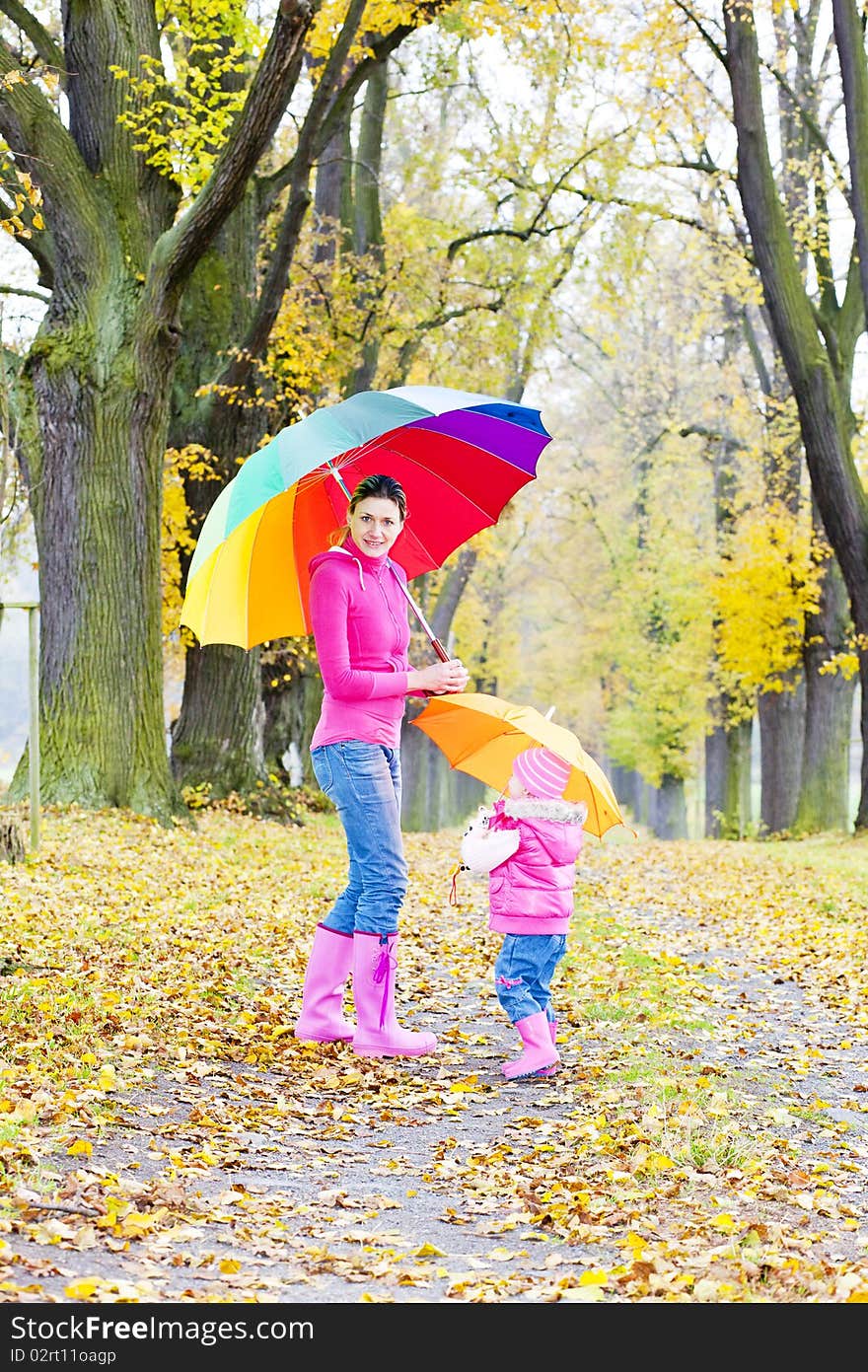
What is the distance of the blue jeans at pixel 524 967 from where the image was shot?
18.2 feet

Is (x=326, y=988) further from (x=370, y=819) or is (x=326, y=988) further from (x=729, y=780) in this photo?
(x=729, y=780)

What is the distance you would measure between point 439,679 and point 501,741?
2.26ft

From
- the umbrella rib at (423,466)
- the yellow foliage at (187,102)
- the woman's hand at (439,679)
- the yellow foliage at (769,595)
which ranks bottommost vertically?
the woman's hand at (439,679)

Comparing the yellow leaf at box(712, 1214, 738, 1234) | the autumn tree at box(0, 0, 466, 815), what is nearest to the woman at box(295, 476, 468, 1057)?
the yellow leaf at box(712, 1214, 738, 1234)

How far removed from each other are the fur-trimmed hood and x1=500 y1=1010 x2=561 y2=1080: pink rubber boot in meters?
0.83

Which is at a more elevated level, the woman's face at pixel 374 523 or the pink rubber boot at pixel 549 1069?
the woman's face at pixel 374 523

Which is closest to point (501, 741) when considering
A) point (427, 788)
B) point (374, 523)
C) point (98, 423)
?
point (374, 523)

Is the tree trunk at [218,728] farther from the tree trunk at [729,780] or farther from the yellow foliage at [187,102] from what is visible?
the tree trunk at [729,780]

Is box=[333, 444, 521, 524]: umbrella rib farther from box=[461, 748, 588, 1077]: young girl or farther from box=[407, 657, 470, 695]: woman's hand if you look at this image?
box=[461, 748, 588, 1077]: young girl

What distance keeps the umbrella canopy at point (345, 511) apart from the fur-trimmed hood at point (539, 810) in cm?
118

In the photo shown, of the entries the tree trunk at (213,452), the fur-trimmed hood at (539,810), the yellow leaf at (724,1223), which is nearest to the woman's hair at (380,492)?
the fur-trimmed hood at (539,810)

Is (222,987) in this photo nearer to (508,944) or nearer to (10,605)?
(508,944)

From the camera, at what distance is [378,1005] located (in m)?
5.71

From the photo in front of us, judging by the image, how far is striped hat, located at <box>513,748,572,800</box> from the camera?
18.2 feet
